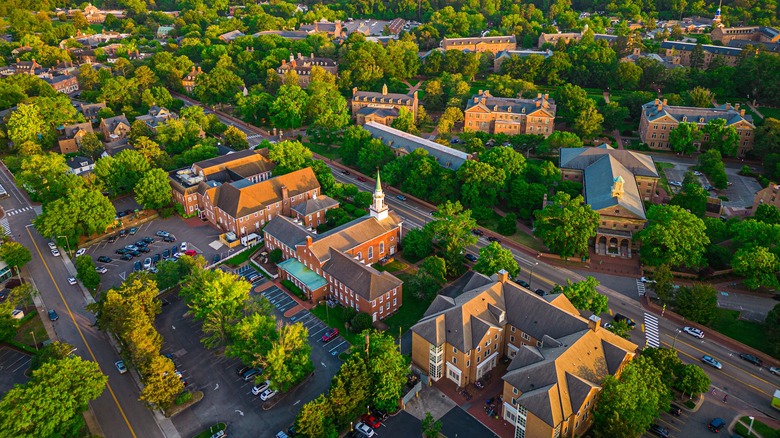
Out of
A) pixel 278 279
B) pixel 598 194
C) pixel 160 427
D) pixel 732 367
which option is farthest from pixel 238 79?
pixel 732 367

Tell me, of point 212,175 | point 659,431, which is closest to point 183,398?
point 659,431

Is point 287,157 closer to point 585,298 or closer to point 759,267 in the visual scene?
point 585,298

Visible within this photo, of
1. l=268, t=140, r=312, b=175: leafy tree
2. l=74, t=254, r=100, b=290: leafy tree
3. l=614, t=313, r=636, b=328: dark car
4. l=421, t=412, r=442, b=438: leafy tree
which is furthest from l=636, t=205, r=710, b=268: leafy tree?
l=74, t=254, r=100, b=290: leafy tree

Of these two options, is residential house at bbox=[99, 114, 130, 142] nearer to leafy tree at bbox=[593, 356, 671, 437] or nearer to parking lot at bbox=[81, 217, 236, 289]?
parking lot at bbox=[81, 217, 236, 289]

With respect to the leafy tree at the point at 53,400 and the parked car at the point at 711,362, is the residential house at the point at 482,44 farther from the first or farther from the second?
the leafy tree at the point at 53,400

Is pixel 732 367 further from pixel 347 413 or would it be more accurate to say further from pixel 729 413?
pixel 347 413

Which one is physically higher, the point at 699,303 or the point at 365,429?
the point at 699,303
